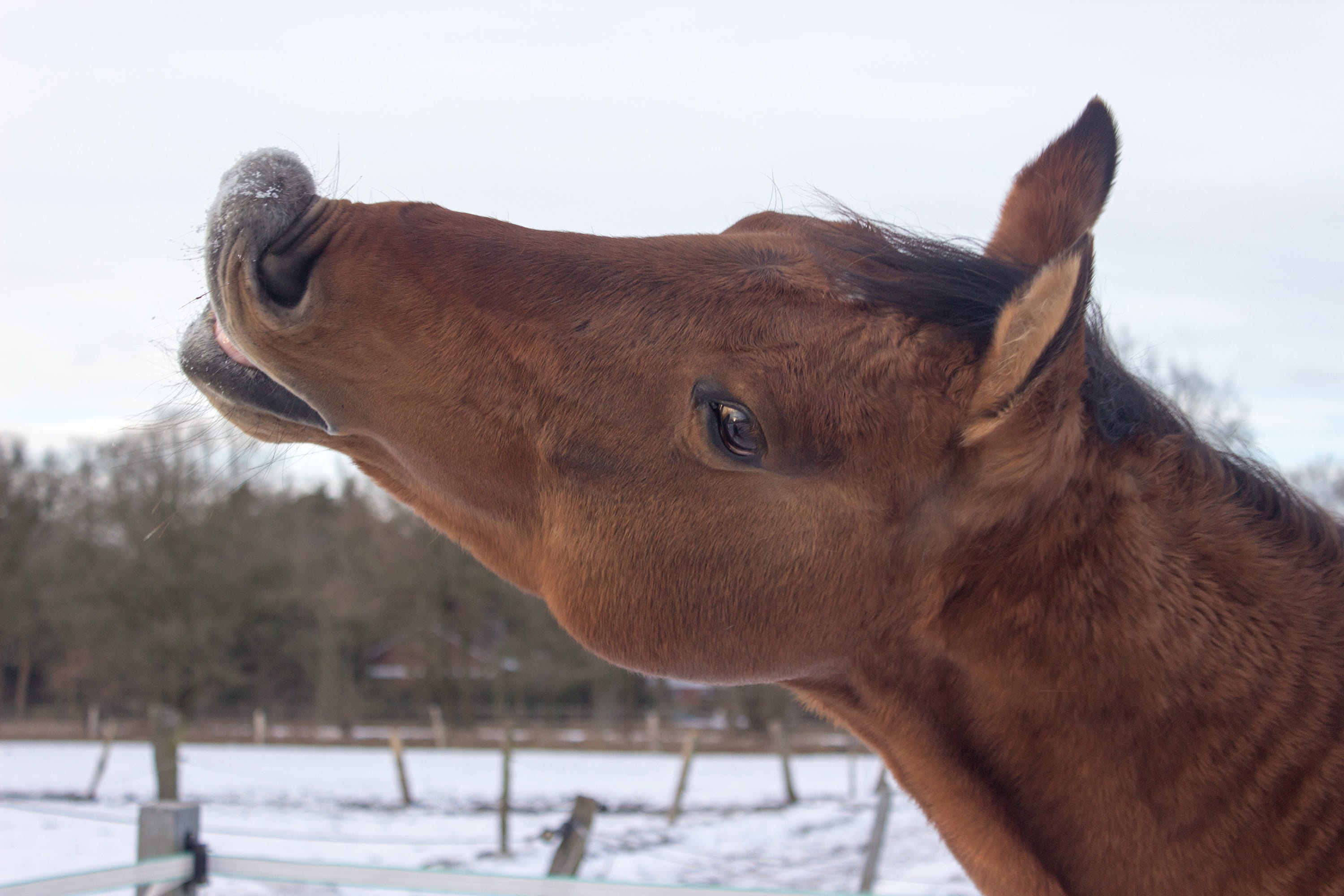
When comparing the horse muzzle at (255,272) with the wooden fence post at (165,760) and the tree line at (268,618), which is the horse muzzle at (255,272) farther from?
the tree line at (268,618)

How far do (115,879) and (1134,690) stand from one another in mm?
2689

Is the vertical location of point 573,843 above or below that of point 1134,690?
below

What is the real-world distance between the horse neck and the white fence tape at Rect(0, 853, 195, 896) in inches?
90.1

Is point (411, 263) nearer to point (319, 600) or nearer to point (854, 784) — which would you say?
point (854, 784)

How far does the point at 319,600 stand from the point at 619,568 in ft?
84.8

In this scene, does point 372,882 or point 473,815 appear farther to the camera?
point 473,815

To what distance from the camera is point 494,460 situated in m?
1.54

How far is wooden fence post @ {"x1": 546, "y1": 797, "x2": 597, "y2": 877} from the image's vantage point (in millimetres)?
5762

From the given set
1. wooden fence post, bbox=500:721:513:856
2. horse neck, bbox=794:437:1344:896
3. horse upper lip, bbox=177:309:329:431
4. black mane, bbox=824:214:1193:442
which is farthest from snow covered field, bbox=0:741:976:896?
horse upper lip, bbox=177:309:329:431

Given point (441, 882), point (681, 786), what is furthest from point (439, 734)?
point (441, 882)

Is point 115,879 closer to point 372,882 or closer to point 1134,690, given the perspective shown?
point 372,882

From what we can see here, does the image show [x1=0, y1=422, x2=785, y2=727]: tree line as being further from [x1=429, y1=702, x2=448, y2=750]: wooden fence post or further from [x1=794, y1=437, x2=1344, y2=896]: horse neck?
[x1=794, y1=437, x2=1344, y2=896]: horse neck

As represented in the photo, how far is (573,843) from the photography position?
5.82 m

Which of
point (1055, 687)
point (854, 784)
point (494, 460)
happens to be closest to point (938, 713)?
point (1055, 687)
